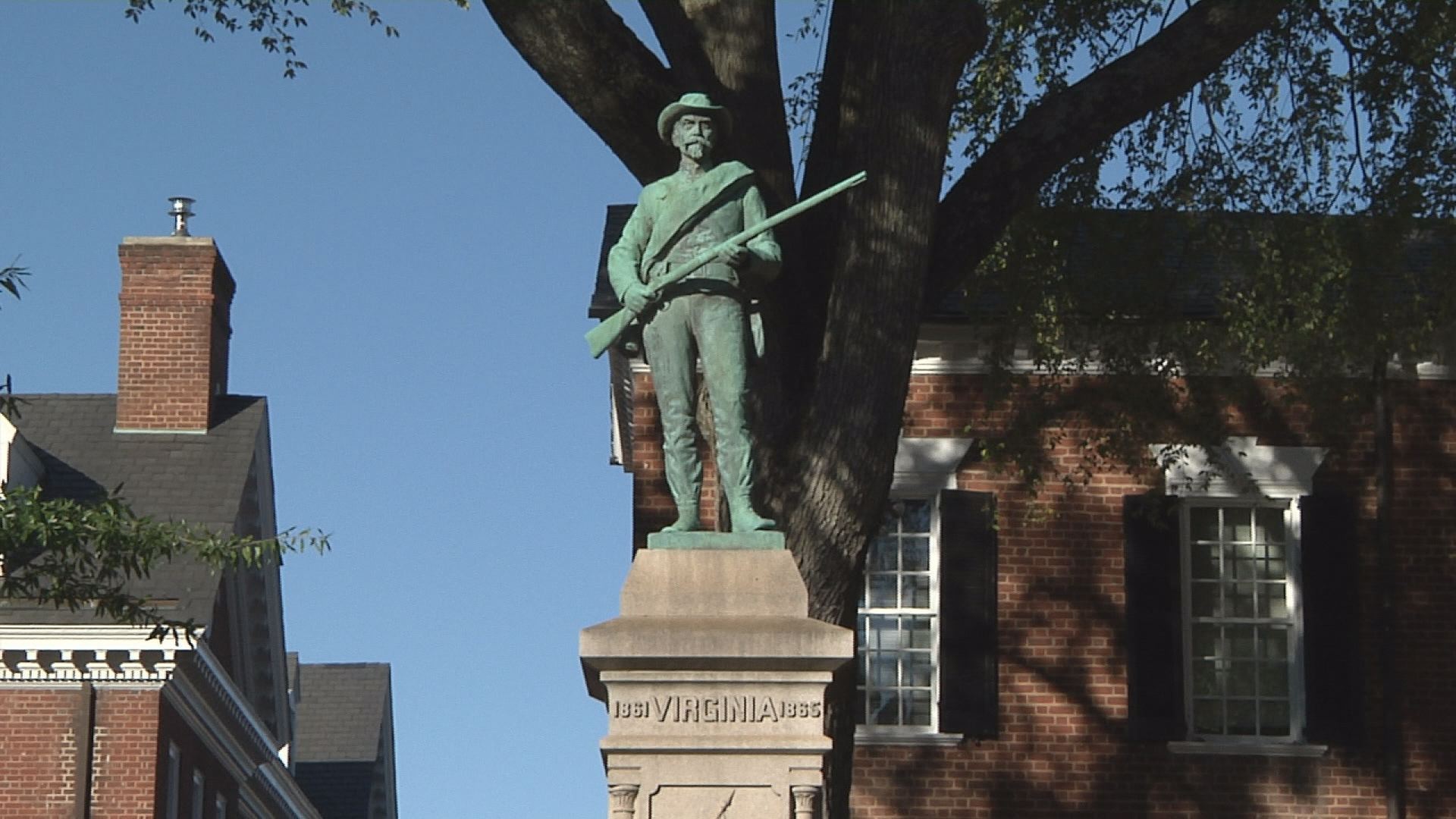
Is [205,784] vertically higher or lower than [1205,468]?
lower

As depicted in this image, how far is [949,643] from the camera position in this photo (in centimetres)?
2383

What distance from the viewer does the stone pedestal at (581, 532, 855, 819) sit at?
40.2 ft

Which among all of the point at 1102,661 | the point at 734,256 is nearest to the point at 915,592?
the point at 1102,661

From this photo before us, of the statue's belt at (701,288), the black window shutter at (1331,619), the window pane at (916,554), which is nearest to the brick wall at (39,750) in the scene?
the window pane at (916,554)

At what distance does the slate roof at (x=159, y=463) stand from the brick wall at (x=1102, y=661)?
38.0 ft

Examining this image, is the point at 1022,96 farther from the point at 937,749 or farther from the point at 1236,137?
the point at 937,749

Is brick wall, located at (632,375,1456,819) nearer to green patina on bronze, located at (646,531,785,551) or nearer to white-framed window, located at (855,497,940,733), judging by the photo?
white-framed window, located at (855,497,940,733)

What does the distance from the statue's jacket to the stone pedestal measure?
1.49m

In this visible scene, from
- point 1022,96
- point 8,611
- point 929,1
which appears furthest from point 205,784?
point 929,1

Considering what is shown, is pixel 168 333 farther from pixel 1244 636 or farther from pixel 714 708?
pixel 714 708

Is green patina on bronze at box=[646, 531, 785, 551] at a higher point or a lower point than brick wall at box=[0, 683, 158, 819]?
higher

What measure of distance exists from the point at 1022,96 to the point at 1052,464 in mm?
4911

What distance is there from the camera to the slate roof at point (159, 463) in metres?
34.1

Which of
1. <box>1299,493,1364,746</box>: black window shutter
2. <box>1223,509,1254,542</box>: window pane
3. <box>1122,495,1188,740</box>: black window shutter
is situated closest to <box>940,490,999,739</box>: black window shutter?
<box>1122,495,1188,740</box>: black window shutter
